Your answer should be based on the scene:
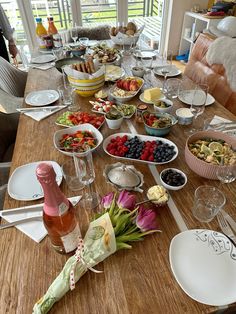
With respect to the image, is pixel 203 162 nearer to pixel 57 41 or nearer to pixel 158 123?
pixel 158 123

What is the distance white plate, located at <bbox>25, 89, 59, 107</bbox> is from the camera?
1374 millimetres

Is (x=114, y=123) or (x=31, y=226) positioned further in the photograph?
(x=114, y=123)

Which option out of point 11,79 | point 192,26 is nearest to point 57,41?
point 11,79

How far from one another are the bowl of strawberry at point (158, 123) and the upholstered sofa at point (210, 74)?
25.2 inches

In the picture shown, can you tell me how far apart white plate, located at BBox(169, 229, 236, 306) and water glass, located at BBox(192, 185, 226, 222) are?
0.07m

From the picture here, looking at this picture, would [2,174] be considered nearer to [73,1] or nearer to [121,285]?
[121,285]

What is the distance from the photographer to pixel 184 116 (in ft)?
3.80

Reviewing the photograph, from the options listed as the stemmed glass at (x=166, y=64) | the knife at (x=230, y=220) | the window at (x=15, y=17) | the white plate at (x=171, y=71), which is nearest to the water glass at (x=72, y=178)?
the knife at (x=230, y=220)

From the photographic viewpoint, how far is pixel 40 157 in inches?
38.3

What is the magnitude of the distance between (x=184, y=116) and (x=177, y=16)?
3520mm

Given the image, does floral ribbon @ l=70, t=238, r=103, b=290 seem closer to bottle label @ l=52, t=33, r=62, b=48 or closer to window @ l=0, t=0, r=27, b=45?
bottle label @ l=52, t=33, r=62, b=48

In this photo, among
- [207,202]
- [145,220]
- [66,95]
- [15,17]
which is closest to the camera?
[145,220]

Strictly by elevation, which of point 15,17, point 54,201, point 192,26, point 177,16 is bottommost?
point 192,26

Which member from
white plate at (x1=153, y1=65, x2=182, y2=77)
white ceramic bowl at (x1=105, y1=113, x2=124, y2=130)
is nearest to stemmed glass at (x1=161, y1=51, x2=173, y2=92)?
white plate at (x1=153, y1=65, x2=182, y2=77)
